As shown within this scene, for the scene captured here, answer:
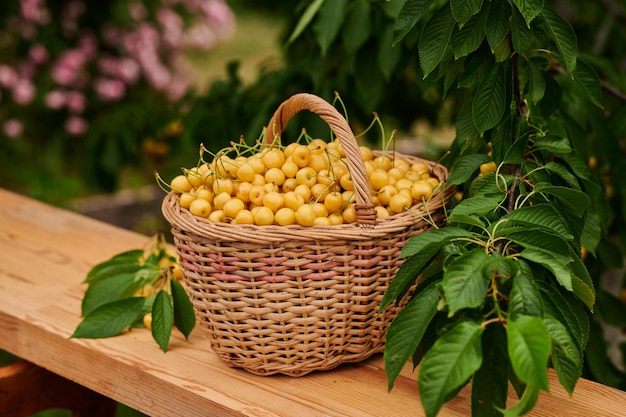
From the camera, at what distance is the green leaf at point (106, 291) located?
166 centimetres

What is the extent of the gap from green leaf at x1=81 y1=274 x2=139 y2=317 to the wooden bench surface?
0.20ft

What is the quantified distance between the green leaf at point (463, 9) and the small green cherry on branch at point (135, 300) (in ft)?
2.46

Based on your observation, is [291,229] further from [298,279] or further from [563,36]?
[563,36]

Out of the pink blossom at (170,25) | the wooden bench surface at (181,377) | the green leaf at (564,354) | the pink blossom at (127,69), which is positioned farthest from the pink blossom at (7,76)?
the green leaf at (564,354)

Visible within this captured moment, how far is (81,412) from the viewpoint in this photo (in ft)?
6.73

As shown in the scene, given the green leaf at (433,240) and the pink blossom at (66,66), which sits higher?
the green leaf at (433,240)

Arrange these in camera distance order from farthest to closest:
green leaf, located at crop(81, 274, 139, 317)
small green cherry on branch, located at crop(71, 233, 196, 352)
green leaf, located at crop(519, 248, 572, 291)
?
green leaf, located at crop(81, 274, 139, 317) → small green cherry on branch, located at crop(71, 233, 196, 352) → green leaf, located at crop(519, 248, 572, 291)

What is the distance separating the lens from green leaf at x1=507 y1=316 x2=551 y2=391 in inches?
38.9

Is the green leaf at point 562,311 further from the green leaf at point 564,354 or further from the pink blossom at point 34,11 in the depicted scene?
the pink blossom at point 34,11

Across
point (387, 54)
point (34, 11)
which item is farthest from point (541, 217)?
point (34, 11)

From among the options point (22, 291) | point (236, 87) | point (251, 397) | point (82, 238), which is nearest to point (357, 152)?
point (251, 397)

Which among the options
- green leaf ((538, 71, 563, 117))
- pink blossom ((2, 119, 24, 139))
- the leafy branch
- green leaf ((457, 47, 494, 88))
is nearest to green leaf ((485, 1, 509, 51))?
the leafy branch

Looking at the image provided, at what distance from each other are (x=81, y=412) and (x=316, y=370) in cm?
86

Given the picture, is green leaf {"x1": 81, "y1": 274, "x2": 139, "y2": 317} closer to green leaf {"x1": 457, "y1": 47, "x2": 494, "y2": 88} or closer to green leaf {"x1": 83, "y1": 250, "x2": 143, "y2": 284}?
green leaf {"x1": 83, "y1": 250, "x2": 143, "y2": 284}
